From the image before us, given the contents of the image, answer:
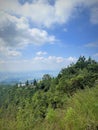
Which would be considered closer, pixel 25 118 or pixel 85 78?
pixel 25 118

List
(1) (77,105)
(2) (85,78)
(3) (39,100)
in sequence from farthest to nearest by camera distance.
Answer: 1. (3) (39,100)
2. (2) (85,78)
3. (1) (77,105)

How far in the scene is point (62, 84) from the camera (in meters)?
17.3

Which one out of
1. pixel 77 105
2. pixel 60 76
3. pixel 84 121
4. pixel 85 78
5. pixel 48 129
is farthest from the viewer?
pixel 60 76

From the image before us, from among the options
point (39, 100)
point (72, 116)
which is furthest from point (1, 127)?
point (39, 100)

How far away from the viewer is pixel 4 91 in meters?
30.0

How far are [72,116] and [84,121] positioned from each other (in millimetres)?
273

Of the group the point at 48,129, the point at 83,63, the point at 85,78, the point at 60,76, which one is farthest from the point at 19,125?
the point at 83,63

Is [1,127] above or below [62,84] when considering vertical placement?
below

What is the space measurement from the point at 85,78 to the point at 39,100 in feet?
14.0

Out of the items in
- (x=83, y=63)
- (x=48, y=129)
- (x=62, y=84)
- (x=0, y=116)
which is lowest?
(x=48, y=129)

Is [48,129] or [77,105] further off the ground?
[77,105]

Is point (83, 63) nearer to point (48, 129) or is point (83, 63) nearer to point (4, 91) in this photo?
point (4, 91)

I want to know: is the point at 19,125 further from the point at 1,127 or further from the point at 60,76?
the point at 60,76

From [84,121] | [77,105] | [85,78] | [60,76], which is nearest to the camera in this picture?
[84,121]
